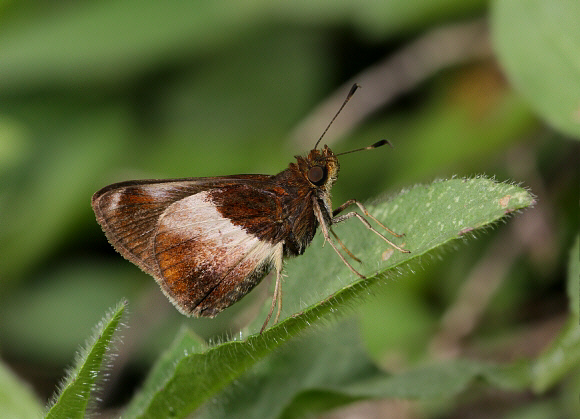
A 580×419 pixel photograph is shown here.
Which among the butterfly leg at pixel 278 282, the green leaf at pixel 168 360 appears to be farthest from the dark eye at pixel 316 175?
the green leaf at pixel 168 360

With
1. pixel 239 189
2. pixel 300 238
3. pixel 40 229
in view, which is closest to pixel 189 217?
pixel 239 189

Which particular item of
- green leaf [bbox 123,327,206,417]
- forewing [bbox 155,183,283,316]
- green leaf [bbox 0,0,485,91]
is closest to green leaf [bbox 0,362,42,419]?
green leaf [bbox 123,327,206,417]

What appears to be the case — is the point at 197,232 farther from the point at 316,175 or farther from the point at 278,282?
the point at 316,175

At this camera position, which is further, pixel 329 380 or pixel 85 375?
pixel 329 380

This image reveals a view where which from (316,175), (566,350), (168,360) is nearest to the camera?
(566,350)

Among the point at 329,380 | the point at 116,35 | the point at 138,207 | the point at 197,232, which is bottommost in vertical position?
the point at 329,380

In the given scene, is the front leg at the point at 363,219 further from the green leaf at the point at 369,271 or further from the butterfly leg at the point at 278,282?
the butterfly leg at the point at 278,282

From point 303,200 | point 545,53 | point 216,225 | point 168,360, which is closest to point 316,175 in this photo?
point 303,200
